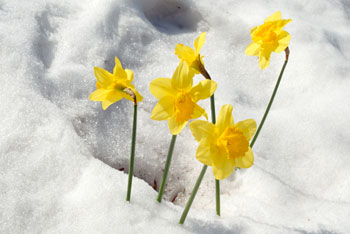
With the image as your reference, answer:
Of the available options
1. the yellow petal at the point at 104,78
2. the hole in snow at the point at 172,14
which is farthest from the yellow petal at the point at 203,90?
the hole in snow at the point at 172,14

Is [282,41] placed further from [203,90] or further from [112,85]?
[112,85]

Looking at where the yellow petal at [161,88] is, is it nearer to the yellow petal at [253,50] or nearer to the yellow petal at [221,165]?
the yellow petal at [221,165]

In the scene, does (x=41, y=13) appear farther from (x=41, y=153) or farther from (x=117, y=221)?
(x=117, y=221)

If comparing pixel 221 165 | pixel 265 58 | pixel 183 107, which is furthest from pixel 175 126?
pixel 265 58

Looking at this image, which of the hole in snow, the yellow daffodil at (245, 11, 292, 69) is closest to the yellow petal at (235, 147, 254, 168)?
the yellow daffodil at (245, 11, 292, 69)

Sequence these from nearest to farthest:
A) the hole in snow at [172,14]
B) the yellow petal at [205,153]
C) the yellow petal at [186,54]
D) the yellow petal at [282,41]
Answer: the yellow petal at [205,153]
the yellow petal at [186,54]
the yellow petal at [282,41]
the hole in snow at [172,14]

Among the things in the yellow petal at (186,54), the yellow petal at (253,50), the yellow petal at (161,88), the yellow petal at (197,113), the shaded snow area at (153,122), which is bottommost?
the shaded snow area at (153,122)
